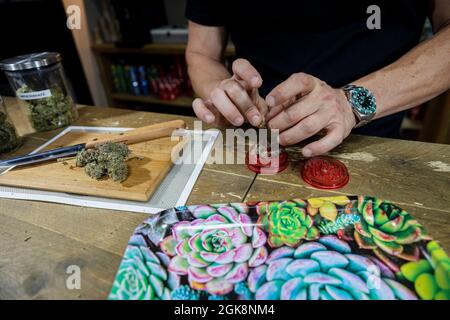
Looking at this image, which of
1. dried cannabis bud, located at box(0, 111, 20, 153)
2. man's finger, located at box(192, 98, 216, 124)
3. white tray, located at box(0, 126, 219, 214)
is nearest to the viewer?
white tray, located at box(0, 126, 219, 214)

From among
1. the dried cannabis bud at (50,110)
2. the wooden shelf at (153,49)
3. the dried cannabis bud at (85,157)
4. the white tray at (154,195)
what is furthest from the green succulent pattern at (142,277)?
the wooden shelf at (153,49)

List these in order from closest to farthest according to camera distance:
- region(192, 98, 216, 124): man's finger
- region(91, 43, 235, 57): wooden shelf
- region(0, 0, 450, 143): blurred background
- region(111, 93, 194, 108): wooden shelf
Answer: region(192, 98, 216, 124): man's finger
region(0, 0, 450, 143): blurred background
region(91, 43, 235, 57): wooden shelf
region(111, 93, 194, 108): wooden shelf

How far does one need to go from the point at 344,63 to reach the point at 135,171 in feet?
2.22

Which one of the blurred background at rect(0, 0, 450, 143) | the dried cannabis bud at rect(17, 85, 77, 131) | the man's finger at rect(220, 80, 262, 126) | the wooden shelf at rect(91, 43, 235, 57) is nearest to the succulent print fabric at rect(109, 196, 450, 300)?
the man's finger at rect(220, 80, 262, 126)

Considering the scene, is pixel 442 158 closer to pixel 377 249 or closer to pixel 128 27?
pixel 377 249

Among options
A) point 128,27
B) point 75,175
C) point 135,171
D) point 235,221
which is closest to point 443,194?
point 235,221

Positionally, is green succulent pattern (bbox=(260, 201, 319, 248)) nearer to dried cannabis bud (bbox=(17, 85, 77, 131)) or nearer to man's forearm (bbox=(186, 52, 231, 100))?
man's forearm (bbox=(186, 52, 231, 100))

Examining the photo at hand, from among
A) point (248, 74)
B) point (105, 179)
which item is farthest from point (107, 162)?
point (248, 74)

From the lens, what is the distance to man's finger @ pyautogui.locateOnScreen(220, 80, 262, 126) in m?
0.65

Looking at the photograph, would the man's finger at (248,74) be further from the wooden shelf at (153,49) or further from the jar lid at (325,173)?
the wooden shelf at (153,49)

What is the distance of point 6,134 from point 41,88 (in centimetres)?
17

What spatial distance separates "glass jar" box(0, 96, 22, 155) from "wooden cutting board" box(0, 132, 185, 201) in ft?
0.58

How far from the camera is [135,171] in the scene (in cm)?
64

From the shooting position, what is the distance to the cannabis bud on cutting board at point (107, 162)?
23.4 inches
